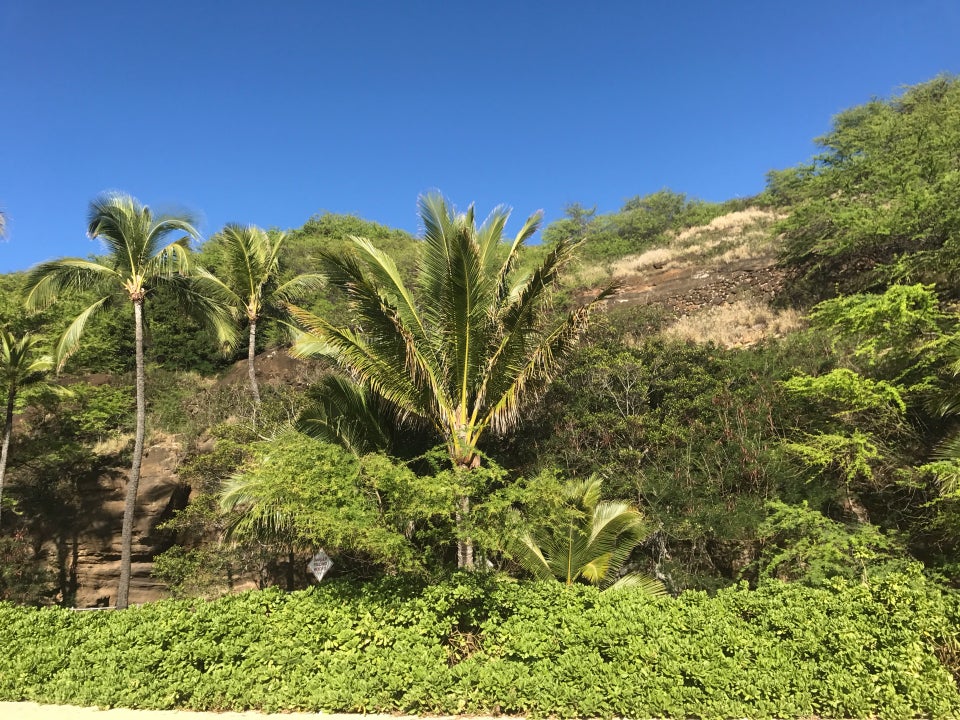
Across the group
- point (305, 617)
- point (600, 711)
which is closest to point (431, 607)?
point (305, 617)

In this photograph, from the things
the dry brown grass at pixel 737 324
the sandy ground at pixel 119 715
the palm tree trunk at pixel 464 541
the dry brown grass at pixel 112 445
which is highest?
the dry brown grass at pixel 737 324

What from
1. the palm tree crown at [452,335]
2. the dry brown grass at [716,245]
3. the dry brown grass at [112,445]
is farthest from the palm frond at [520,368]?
the dry brown grass at [716,245]

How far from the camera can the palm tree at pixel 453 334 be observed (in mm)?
8422

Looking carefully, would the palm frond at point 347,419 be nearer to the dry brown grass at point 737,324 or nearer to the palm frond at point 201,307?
the palm frond at point 201,307

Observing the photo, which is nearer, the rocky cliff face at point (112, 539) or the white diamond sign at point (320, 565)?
the white diamond sign at point (320, 565)

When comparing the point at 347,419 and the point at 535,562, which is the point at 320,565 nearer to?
the point at 347,419

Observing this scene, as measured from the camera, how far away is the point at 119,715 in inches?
215

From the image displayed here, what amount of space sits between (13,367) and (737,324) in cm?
1950

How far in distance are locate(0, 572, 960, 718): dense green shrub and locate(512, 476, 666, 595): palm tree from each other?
193cm

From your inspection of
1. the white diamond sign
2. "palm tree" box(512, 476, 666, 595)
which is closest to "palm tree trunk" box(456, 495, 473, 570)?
"palm tree" box(512, 476, 666, 595)

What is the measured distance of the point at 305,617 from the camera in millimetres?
6004

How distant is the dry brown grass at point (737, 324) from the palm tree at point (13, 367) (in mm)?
16103

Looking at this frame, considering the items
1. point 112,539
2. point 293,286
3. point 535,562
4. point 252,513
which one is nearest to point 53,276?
point 293,286

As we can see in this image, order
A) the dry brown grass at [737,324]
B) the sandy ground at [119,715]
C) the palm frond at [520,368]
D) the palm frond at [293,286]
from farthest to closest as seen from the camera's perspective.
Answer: the palm frond at [293,286], the dry brown grass at [737,324], the palm frond at [520,368], the sandy ground at [119,715]
